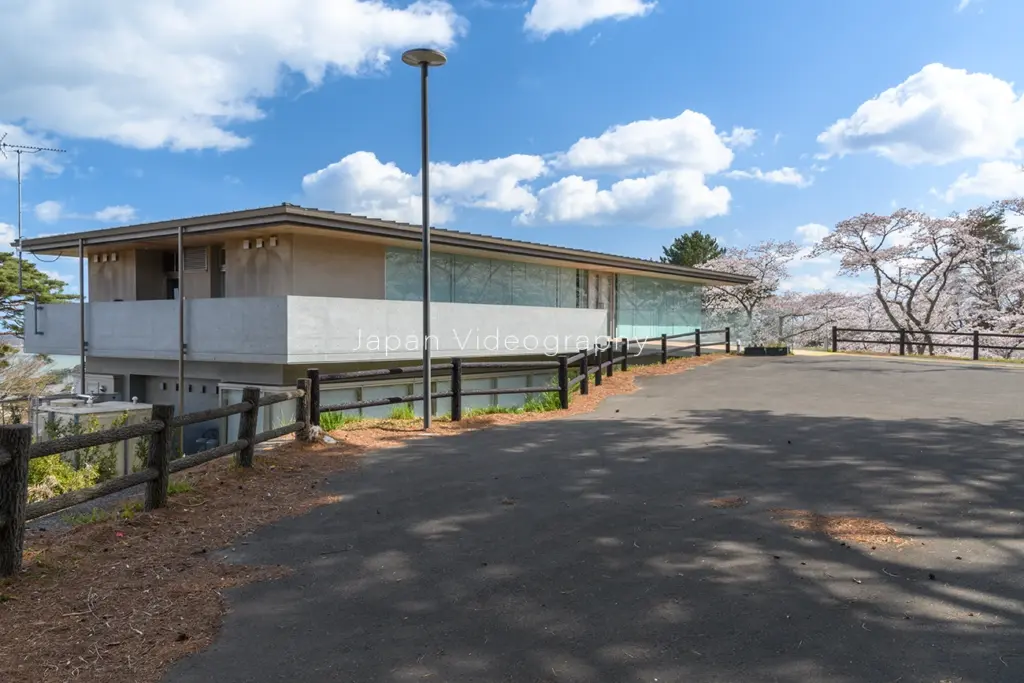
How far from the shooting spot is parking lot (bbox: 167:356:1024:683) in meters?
4.00

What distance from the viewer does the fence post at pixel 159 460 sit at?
7023 mm

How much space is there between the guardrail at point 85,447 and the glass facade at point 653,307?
20.2 metres

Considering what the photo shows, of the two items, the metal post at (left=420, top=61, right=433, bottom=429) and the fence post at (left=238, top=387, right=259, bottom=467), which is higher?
the metal post at (left=420, top=61, right=433, bottom=429)

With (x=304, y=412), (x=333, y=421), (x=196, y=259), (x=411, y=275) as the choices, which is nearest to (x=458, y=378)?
(x=333, y=421)

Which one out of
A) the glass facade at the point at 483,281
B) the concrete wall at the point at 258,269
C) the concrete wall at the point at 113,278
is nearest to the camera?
the concrete wall at the point at 258,269

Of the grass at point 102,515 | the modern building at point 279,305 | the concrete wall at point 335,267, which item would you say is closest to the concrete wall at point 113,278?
the modern building at point 279,305


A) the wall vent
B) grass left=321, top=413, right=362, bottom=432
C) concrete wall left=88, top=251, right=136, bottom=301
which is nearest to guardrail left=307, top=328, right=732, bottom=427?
grass left=321, top=413, right=362, bottom=432

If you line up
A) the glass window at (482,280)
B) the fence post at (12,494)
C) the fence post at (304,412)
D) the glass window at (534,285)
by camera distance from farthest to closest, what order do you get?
the glass window at (534,285) → the glass window at (482,280) → the fence post at (304,412) → the fence post at (12,494)

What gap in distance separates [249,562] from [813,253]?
4011 cm

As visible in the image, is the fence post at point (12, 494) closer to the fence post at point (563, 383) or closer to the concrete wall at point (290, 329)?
the concrete wall at point (290, 329)

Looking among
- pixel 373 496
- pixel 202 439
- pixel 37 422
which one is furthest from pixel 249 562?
pixel 37 422

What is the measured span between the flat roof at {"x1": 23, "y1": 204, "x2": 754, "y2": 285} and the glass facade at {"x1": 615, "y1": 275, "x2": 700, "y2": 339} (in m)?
4.55

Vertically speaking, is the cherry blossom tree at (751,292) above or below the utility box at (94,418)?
above

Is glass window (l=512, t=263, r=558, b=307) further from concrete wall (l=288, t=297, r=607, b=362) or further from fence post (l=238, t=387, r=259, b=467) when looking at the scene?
fence post (l=238, t=387, r=259, b=467)
